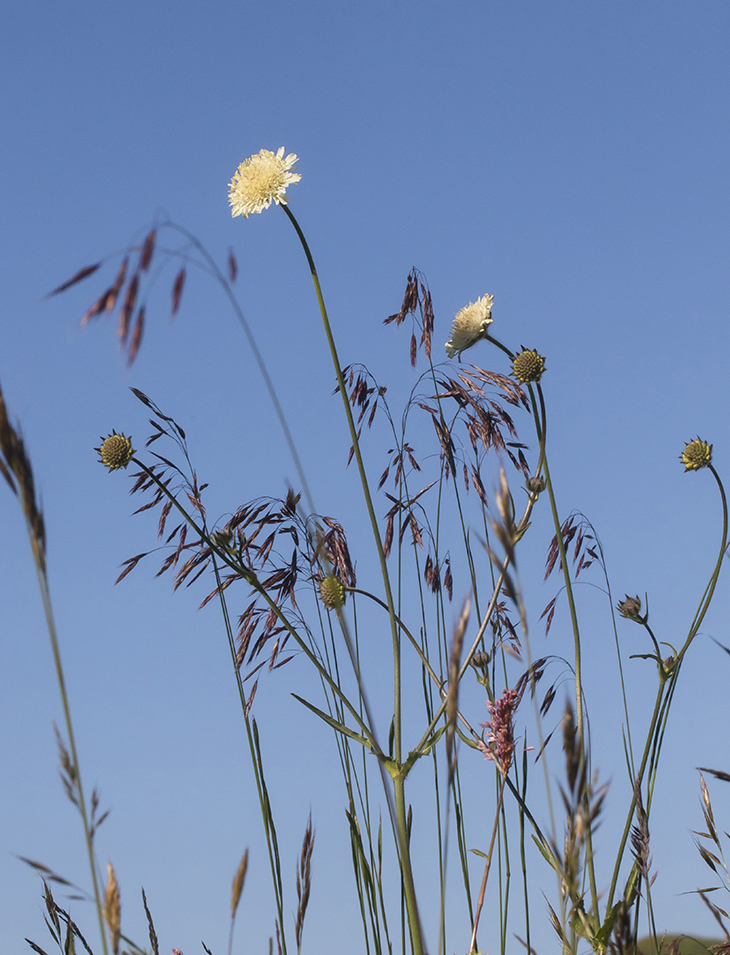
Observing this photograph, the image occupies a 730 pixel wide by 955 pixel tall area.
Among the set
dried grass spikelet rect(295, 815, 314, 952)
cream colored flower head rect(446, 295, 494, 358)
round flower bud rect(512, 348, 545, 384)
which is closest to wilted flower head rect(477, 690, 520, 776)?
dried grass spikelet rect(295, 815, 314, 952)

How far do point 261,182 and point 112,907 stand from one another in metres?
2.21

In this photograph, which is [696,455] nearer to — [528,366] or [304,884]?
[528,366]

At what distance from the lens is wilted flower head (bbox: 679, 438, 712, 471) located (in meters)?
2.96

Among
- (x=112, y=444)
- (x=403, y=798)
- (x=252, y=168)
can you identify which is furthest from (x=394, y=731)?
(x=252, y=168)

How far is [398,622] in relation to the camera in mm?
2477

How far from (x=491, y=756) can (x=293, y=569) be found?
110cm

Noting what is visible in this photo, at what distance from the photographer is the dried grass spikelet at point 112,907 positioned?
0.93 meters

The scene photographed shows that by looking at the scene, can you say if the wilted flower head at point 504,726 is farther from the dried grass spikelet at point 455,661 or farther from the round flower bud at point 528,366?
the round flower bud at point 528,366

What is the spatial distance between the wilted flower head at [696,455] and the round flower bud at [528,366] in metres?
0.68

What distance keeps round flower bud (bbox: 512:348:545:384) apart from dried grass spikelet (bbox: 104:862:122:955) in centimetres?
192

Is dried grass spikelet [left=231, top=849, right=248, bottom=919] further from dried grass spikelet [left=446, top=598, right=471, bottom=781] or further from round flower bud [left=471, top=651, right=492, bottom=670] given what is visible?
round flower bud [left=471, top=651, right=492, bottom=670]

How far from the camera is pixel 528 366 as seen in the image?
2.63m

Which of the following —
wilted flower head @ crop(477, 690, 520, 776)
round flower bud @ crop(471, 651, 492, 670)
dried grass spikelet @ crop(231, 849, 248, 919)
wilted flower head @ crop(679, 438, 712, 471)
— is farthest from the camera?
wilted flower head @ crop(679, 438, 712, 471)

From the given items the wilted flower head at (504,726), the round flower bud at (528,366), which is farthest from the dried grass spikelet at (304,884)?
the round flower bud at (528,366)
